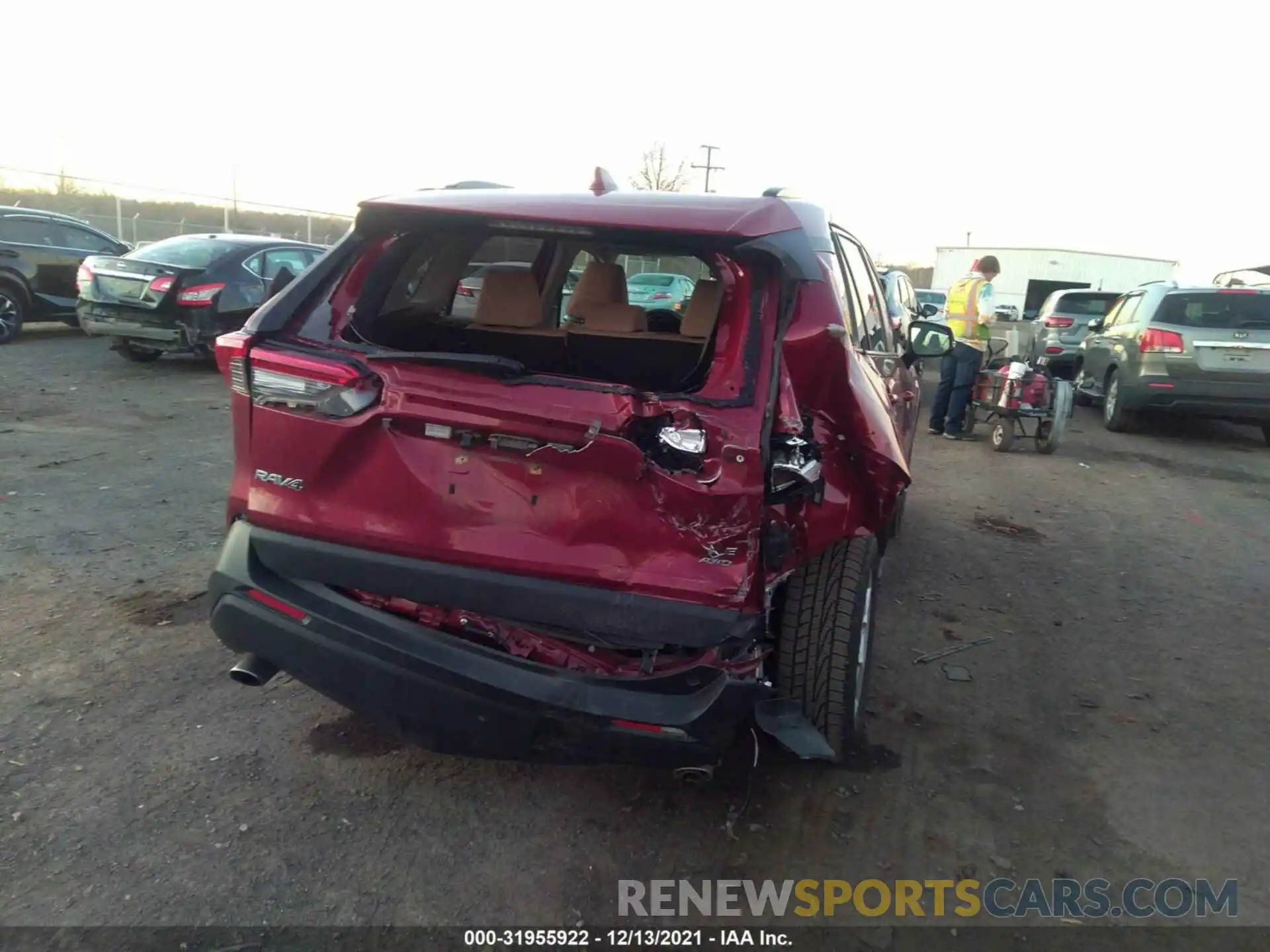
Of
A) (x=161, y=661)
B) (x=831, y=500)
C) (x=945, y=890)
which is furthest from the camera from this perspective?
(x=161, y=661)

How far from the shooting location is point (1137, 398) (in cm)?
990

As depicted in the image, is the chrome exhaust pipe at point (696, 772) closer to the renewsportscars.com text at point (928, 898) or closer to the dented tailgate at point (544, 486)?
the renewsportscars.com text at point (928, 898)

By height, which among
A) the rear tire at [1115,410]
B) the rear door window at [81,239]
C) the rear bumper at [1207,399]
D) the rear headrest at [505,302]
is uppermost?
the rear headrest at [505,302]

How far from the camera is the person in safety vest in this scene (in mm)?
9188

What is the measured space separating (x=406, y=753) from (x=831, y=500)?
1690 millimetres

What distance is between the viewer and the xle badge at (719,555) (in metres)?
2.47

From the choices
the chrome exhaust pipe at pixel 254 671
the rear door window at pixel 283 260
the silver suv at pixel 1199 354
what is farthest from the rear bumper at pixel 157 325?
the silver suv at pixel 1199 354

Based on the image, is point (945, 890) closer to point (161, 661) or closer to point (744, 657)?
point (744, 657)

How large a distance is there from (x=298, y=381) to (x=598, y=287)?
1.48 m

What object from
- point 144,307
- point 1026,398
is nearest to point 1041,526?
point 1026,398

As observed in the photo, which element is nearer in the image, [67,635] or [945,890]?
[945,890]

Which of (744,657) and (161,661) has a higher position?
(744,657)

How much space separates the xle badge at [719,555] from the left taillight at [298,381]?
1.01 meters

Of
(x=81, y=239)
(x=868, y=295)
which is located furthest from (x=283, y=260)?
(x=868, y=295)
